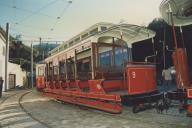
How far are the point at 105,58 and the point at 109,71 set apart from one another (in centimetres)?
53

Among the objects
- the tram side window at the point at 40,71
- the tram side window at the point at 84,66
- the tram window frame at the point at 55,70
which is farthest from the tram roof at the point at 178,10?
the tram side window at the point at 40,71

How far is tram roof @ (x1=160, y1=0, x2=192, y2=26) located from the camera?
268 inches

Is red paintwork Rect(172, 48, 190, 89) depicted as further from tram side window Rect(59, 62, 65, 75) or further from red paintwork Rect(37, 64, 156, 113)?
tram side window Rect(59, 62, 65, 75)

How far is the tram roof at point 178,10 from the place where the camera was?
6.80 metres

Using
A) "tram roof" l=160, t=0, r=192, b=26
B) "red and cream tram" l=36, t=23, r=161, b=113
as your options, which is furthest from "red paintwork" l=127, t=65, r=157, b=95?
"tram roof" l=160, t=0, r=192, b=26

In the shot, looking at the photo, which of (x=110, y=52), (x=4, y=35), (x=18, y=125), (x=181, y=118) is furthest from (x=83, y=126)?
(x=4, y=35)

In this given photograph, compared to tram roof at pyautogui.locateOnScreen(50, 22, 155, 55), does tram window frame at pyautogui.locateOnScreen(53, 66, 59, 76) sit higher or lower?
lower

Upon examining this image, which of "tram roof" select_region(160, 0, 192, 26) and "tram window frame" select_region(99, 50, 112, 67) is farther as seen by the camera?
"tram window frame" select_region(99, 50, 112, 67)

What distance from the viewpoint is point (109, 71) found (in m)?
10.4

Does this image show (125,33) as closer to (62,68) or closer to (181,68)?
(181,68)

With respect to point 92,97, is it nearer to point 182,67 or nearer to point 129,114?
point 129,114

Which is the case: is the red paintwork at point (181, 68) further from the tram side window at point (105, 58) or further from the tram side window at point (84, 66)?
the tram side window at point (84, 66)

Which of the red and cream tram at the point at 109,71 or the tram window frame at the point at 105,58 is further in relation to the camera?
the tram window frame at the point at 105,58

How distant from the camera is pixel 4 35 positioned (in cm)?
3120
